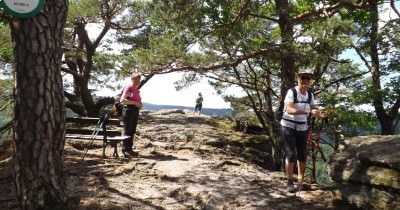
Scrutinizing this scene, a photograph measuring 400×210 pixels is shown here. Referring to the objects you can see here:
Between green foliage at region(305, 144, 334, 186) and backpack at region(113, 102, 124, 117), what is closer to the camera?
backpack at region(113, 102, 124, 117)

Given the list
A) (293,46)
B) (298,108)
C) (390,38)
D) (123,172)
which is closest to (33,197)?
(123,172)

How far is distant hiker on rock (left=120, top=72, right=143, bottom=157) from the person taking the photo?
28.4 ft

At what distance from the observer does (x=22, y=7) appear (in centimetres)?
390

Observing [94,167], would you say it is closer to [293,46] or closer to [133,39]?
[293,46]

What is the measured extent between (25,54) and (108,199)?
278cm

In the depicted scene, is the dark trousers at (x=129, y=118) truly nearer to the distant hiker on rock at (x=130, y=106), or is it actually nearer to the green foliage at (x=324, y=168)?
the distant hiker on rock at (x=130, y=106)

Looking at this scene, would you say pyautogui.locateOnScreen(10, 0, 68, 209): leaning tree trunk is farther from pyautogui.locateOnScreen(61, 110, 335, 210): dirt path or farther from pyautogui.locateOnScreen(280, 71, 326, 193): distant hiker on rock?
pyautogui.locateOnScreen(280, 71, 326, 193): distant hiker on rock

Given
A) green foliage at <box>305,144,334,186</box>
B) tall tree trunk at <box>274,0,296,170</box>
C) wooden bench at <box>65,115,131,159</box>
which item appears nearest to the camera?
wooden bench at <box>65,115,131,159</box>

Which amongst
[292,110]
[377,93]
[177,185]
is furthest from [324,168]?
[292,110]

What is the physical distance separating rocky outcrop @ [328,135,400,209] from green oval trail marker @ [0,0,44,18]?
480 cm

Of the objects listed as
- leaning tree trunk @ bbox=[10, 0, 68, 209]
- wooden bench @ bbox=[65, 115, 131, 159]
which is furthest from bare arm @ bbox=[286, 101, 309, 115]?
wooden bench @ bbox=[65, 115, 131, 159]

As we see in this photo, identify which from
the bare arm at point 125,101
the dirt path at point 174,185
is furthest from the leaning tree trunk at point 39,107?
the bare arm at point 125,101

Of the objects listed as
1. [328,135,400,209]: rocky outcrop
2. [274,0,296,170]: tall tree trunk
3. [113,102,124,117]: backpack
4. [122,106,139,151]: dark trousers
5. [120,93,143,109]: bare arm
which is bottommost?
[328,135,400,209]: rocky outcrop

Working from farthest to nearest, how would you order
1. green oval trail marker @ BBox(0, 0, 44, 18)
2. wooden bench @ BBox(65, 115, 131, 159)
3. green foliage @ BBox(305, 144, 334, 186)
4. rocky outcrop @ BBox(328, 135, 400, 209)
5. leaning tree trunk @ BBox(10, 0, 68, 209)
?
green foliage @ BBox(305, 144, 334, 186) < wooden bench @ BBox(65, 115, 131, 159) < rocky outcrop @ BBox(328, 135, 400, 209) < leaning tree trunk @ BBox(10, 0, 68, 209) < green oval trail marker @ BBox(0, 0, 44, 18)
